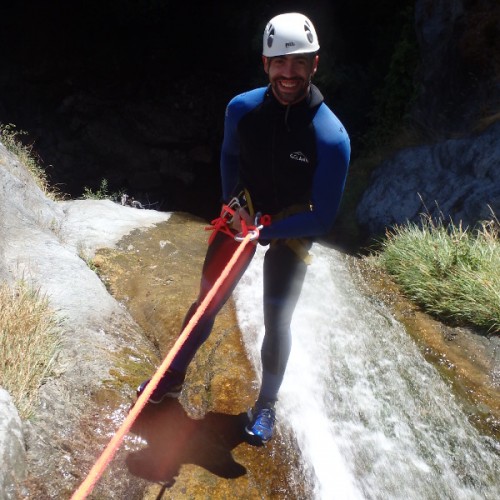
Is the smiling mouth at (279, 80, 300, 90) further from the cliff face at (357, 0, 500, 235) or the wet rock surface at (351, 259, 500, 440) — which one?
the cliff face at (357, 0, 500, 235)

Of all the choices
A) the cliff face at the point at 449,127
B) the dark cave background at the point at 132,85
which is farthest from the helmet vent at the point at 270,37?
the dark cave background at the point at 132,85

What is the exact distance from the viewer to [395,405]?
12.3 ft

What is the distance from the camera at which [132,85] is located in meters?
13.5

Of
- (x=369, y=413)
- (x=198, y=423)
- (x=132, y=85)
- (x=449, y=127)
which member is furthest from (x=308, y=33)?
(x=132, y=85)

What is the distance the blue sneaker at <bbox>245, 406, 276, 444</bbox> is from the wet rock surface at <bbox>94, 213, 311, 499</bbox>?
0.19 feet

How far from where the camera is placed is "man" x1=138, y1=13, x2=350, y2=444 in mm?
2518

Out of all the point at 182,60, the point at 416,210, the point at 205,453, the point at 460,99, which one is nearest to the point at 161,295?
the point at 205,453

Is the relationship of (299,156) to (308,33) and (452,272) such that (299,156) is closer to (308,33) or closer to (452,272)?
(308,33)

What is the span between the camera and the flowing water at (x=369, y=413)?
125 inches

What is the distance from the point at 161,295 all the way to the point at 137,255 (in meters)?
0.75

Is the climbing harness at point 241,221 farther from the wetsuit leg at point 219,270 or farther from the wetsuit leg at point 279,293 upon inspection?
the wetsuit leg at point 279,293

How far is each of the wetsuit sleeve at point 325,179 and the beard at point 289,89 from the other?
0.12 metres

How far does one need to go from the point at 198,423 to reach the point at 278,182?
138cm

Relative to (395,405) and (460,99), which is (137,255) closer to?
(395,405)
